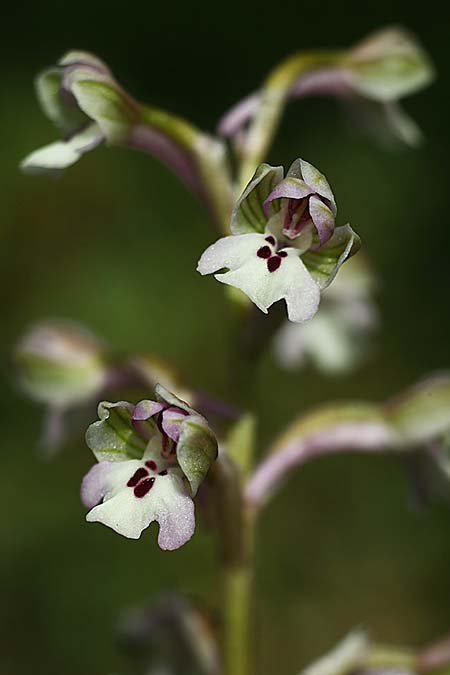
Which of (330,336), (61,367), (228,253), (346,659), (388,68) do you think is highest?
(388,68)

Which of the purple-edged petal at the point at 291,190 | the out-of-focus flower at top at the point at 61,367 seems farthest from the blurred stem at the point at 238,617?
the purple-edged petal at the point at 291,190

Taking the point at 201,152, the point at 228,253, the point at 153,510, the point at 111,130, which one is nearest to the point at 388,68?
the point at 201,152

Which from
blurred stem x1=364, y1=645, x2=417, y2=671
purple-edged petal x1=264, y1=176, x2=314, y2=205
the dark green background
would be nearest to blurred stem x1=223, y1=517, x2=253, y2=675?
blurred stem x1=364, y1=645, x2=417, y2=671

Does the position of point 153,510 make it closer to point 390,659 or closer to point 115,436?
point 115,436

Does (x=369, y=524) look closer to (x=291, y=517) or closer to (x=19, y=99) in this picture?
(x=291, y=517)

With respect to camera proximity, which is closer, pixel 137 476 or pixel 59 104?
pixel 137 476

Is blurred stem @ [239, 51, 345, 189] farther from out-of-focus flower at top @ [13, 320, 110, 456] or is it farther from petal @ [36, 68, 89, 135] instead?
out-of-focus flower at top @ [13, 320, 110, 456]
